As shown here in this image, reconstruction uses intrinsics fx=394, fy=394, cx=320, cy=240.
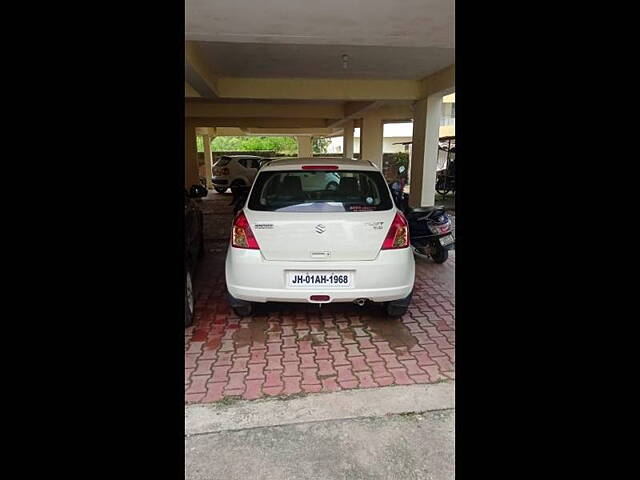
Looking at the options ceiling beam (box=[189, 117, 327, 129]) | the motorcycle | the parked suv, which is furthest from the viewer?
the parked suv

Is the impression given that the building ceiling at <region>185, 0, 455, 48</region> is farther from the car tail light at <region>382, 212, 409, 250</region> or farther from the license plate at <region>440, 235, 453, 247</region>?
the license plate at <region>440, 235, 453, 247</region>

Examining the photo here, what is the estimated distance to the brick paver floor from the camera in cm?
279

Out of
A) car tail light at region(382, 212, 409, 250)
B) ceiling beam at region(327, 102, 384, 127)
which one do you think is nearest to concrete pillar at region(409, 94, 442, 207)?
ceiling beam at region(327, 102, 384, 127)

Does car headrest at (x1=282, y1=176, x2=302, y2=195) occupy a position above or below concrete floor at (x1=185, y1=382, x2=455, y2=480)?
above

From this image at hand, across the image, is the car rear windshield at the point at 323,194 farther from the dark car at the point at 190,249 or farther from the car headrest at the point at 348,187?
the dark car at the point at 190,249

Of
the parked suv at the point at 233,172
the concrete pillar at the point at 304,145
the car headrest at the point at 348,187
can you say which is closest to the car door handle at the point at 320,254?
the car headrest at the point at 348,187

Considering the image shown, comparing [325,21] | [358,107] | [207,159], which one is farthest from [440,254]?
[207,159]

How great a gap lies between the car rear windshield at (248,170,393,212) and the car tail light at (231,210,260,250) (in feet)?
0.51
